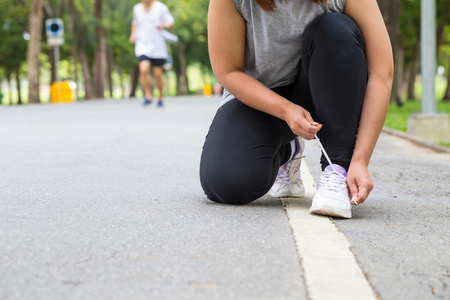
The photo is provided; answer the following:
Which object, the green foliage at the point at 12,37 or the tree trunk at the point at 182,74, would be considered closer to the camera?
the green foliage at the point at 12,37

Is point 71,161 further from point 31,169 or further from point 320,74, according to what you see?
point 320,74

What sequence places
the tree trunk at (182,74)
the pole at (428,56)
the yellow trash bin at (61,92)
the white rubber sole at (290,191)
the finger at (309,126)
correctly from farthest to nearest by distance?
the tree trunk at (182,74), the yellow trash bin at (61,92), the pole at (428,56), the white rubber sole at (290,191), the finger at (309,126)

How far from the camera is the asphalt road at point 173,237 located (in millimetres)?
1872

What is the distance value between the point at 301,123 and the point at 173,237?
0.74 metres

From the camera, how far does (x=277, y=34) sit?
317 cm

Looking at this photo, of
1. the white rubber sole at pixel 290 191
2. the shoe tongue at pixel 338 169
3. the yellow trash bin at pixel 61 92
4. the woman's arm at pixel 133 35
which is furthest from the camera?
the yellow trash bin at pixel 61 92

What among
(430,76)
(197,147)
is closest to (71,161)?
(197,147)

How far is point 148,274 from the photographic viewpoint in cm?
196

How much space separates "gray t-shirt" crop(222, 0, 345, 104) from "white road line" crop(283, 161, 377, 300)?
0.66m

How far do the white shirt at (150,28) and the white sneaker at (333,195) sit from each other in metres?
11.1

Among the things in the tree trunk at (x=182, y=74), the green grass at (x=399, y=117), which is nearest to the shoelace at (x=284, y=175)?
the green grass at (x=399, y=117)

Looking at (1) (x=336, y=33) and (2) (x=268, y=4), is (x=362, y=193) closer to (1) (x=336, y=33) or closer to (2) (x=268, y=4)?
(1) (x=336, y=33)

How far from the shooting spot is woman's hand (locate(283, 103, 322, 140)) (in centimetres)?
281

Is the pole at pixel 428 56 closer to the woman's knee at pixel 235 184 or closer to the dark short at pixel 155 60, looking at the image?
the dark short at pixel 155 60
